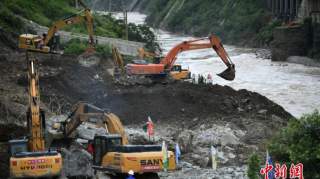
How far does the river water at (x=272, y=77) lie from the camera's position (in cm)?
5116

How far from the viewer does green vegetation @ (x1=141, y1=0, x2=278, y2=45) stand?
114 metres

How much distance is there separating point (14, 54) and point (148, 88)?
10.3m

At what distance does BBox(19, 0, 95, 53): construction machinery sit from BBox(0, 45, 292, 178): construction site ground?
2.80 ft

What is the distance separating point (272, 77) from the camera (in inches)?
2591

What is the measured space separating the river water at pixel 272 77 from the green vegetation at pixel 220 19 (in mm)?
18301

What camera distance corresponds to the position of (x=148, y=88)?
138 feet

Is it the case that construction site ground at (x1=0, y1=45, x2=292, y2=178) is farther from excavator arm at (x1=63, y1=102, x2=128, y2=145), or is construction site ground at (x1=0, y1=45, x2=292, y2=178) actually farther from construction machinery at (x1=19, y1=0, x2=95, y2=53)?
excavator arm at (x1=63, y1=102, x2=128, y2=145)

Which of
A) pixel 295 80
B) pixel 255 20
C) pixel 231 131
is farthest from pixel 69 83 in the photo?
pixel 255 20

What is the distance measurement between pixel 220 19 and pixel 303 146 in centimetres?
11311

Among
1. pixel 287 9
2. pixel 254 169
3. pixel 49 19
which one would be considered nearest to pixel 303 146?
pixel 254 169

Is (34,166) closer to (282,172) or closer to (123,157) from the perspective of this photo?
(123,157)

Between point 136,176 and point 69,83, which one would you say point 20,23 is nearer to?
point 69,83

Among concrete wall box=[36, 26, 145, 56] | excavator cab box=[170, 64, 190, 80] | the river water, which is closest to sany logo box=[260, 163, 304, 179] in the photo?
the river water

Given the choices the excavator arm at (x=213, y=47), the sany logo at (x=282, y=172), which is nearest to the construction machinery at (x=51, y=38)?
the excavator arm at (x=213, y=47)
